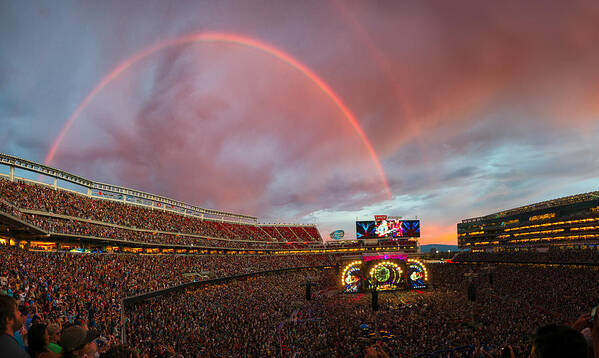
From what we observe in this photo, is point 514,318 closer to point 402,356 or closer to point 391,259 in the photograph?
point 402,356

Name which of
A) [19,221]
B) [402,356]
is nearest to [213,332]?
[402,356]

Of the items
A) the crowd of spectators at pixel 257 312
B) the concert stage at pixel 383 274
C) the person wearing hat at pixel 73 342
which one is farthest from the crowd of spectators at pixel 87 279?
the concert stage at pixel 383 274

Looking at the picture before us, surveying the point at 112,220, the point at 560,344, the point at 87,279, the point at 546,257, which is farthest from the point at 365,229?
the point at 560,344

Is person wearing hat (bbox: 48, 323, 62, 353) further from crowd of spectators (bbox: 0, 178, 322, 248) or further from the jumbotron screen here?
the jumbotron screen

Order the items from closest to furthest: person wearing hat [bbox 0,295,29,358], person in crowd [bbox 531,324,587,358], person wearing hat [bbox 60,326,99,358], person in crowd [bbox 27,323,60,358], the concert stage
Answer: person in crowd [bbox 531,324,587,358] < person wearing hat [bbox 0,295,29,358] < person wearing hat [bbox 60,326,99,358] < person in crowd [bbox 27,323,60,358] < the concert stage

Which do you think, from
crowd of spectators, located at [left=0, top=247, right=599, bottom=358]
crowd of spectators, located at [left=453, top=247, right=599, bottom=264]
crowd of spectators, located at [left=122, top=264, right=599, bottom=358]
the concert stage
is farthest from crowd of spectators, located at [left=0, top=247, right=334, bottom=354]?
crowd of spectators, located at [left=453, top=247, right=599, bottom=264]

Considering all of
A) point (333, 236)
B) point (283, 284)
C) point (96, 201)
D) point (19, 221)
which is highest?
point (96, 201)
